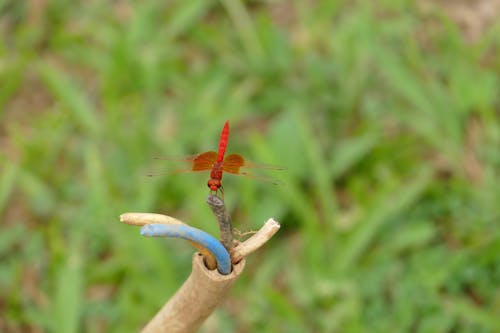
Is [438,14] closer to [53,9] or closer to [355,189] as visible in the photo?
[355,189]

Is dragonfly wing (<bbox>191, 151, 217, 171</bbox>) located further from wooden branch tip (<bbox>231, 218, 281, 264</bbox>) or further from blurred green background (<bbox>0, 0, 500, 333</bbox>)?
blurred green background (<bbox>0, 0, 500, 333</bbox>)

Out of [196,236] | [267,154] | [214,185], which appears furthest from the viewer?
[267,154]

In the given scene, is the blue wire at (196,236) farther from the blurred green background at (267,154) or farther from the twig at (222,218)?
the blurred green background at (267,154)

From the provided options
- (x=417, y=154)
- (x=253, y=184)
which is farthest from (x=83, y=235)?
(x=417, y=154)

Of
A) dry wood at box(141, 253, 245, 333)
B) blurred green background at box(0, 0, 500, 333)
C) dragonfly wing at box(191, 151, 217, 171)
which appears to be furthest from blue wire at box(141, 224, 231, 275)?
blurred green background at box(0, 0, 500, 333)

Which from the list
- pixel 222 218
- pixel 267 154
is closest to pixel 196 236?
pixel 222 218

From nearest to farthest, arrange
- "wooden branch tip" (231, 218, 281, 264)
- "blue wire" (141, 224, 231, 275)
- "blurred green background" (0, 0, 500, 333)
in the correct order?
"blue wire" (141, 224, 231, 275)
"wooden branch tip" (231, 218, 281, 264)
"blurred green background" (0, 0, 500, 333)

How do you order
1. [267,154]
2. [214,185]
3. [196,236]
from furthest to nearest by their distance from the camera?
[267,154]
[214,185]
[196,236]

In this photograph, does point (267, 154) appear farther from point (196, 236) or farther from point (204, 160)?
point (196, 236)
